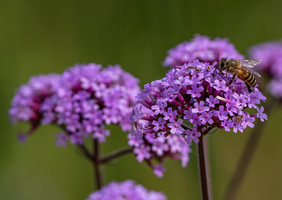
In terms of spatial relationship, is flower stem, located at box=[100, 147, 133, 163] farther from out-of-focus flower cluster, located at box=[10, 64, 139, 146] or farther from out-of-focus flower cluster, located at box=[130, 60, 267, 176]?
out-of-focus flower cluster, located at box=[130, 60, 267, 176]

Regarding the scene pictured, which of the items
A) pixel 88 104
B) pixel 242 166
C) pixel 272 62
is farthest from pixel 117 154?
pixel 272 62

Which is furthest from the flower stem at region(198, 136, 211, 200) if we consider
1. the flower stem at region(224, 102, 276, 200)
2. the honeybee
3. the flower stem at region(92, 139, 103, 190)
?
the flower stem at region(224, 102, 276, 200)

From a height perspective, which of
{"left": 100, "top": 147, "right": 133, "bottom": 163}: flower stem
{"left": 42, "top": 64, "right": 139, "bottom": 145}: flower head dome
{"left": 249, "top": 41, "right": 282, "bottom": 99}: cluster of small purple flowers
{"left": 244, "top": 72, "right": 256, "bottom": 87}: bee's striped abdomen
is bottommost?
{"left": 244, "top": 72, "right": 256, "bottom": 87}: bee's striped abdomen

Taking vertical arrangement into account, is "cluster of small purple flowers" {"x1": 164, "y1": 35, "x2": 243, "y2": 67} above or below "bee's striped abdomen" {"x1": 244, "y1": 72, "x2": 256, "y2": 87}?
above

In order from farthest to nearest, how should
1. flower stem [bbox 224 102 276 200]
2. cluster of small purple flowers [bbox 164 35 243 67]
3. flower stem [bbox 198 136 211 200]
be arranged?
flower stem [bbox 224 102 276 200] → cluster of small purple flowers [bbox 164 35 243 67] → flower stem [bbox 198 136 211 200]

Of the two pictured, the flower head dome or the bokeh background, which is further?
the bokeh background

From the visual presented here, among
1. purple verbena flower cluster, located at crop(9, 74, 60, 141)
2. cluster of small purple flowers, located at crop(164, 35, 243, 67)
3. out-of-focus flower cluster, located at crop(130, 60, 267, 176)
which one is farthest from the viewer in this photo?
purple verbena flower cluster, located at crop(9, 74, 60, 141)

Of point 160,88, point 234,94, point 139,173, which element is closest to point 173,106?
point 160,88

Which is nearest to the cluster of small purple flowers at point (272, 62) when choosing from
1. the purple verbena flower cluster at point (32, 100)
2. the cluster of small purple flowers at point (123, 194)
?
the cluster of small purple flowers at point (123, 194)
